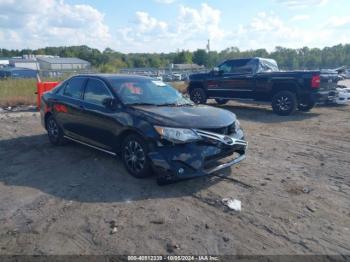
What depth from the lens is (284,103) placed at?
11383mm

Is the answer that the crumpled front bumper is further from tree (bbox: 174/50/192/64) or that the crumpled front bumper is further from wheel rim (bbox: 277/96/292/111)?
tree (bbox: 174/50/192/64)

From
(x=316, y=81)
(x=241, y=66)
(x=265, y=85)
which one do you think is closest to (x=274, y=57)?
(x=241, y=66)

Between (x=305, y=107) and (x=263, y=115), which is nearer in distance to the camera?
(x=263, y=115)

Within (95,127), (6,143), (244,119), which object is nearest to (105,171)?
(95,127)

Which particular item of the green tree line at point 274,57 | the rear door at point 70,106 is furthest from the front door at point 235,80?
the green tree line at point 274,57

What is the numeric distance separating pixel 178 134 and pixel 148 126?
472mm

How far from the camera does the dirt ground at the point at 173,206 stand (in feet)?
11.2

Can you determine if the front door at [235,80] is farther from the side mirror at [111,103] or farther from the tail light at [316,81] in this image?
the side mirror at [111,103]

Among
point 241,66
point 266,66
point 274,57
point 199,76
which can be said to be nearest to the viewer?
point 266,66

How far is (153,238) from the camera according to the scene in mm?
3525

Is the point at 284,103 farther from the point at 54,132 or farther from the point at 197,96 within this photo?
the point at 54,132

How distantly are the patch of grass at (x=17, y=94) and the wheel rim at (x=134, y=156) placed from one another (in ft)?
34.8

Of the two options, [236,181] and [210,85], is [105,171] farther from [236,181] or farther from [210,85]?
[210,85]

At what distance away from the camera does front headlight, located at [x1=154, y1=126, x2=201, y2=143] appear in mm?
4645
